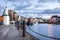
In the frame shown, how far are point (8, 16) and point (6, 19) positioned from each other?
2.44 ft

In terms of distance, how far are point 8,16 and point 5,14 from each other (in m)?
0.76

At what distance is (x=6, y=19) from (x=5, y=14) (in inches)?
22.2

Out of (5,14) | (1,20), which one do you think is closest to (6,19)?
(5,14)

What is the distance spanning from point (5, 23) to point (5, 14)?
1570mm

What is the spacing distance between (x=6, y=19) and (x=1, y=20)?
2.13 metres

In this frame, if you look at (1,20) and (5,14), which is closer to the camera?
(5,14)

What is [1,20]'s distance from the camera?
75.4 ft

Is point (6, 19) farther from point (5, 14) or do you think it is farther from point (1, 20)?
point (1, 20)

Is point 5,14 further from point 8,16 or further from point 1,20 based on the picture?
point 1,20

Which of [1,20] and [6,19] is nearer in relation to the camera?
[6,19]

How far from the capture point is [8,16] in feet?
71.1

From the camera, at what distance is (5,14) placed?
2098 cm

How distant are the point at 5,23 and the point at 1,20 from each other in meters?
1.06

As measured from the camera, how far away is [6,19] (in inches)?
828
